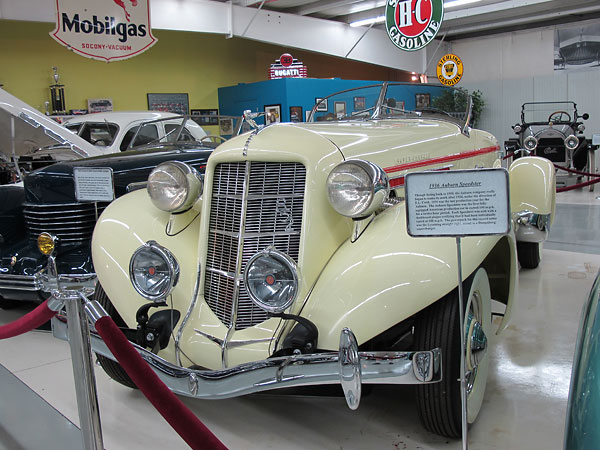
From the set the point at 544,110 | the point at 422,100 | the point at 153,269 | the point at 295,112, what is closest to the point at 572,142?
the point at 544,110

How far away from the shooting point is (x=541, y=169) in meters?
4.13

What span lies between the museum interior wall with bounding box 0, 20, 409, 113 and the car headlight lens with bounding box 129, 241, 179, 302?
9127 millimetres

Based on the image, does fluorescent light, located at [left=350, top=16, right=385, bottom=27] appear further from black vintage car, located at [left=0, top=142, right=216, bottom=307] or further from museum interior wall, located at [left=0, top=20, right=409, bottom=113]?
black vintage car, located at [left=0, top=142, right=216, bottom=307]

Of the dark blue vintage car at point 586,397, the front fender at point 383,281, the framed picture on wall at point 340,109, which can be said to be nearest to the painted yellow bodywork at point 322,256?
the front fender at point 383,281

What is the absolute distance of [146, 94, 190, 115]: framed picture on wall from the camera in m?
12.3

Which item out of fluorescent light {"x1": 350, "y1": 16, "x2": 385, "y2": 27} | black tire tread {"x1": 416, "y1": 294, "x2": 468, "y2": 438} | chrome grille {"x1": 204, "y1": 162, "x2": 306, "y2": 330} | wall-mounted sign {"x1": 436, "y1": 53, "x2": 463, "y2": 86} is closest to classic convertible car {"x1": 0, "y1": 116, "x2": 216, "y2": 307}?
chrome grille {"x1": 204, "y1": 162, "x2": 306, "y2": 330}

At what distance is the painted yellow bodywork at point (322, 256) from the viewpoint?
2.15 metres

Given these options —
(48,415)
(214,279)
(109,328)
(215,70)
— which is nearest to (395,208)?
(214,279)

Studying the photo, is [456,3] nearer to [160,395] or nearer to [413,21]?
[413,21]

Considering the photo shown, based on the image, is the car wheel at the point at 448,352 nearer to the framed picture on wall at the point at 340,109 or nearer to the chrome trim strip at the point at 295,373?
the chrome trim strip at the point at 295,373

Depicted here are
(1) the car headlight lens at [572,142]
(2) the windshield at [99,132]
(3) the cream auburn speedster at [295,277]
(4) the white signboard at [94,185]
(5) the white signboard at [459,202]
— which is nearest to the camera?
(5) the white signboard at [459,202]

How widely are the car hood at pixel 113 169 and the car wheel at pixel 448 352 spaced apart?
2884 mm

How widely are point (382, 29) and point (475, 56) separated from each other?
3.63m

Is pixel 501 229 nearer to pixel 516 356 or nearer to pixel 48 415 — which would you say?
pixel 516 356
